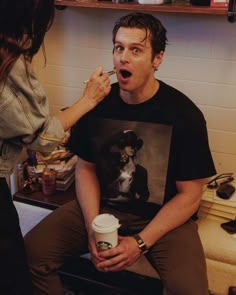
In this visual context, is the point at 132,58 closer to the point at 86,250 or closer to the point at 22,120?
the point at 22,120

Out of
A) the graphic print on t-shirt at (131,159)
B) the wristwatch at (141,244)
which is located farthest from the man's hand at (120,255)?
the graphic print on t-shirt at (131,159)

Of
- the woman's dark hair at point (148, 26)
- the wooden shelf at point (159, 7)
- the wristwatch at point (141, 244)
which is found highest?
the wooden shelf at point (159, 7)

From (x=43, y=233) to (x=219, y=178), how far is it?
33.2 inches

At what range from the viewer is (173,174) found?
161 cm

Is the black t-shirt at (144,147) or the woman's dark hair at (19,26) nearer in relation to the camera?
the woman's dark hair at (19,26)

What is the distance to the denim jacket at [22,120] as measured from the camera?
1.07 metres

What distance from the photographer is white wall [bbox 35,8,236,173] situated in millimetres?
1907

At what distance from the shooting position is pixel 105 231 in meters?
1.36

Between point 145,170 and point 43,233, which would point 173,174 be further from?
point 43,233

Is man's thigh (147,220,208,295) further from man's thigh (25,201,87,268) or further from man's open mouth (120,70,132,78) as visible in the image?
man's open mouth (120,70,132,78)

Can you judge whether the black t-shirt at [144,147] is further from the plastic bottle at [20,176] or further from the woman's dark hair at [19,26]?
the woman's dark hair at [19,26]

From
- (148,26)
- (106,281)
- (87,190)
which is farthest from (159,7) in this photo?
(106,281)

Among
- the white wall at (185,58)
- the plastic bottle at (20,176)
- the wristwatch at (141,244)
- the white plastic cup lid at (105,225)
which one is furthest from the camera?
the plastic bottle at (20,176)

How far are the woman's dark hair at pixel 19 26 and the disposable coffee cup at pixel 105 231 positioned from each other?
58 cm
